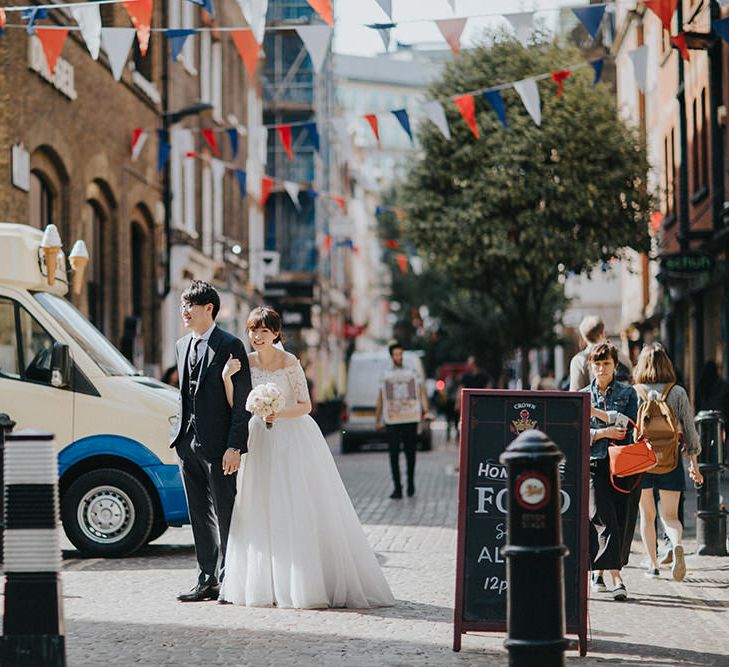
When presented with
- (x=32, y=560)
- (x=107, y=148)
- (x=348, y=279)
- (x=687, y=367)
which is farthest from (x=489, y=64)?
(x=348, y=279)

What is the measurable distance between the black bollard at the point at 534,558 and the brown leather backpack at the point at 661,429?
Answer: 15.2 ft

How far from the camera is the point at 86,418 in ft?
36.0

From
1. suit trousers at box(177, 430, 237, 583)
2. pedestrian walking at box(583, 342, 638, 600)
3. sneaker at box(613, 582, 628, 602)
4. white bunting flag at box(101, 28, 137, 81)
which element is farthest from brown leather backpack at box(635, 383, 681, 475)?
white bunting flag at box(101, 28, 137, 81)

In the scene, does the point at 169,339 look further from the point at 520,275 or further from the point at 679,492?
the point at 679,492

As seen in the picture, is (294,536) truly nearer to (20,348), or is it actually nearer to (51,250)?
(20,348)

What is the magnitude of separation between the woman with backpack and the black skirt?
815 millimetres

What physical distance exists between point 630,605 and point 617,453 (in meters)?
0.92

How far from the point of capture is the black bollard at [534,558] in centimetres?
518

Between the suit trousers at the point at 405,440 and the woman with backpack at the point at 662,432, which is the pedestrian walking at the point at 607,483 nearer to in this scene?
the woman with backpack at the point at 662,432

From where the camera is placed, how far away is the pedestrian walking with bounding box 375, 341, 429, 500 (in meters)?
16.3

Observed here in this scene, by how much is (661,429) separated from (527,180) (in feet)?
61.7

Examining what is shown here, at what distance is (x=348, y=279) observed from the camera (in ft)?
259

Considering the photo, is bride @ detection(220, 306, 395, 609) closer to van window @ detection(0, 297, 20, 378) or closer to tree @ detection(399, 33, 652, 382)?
van window @ detection(0, 297, 20, 378)

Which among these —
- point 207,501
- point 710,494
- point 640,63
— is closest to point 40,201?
point 640,63
